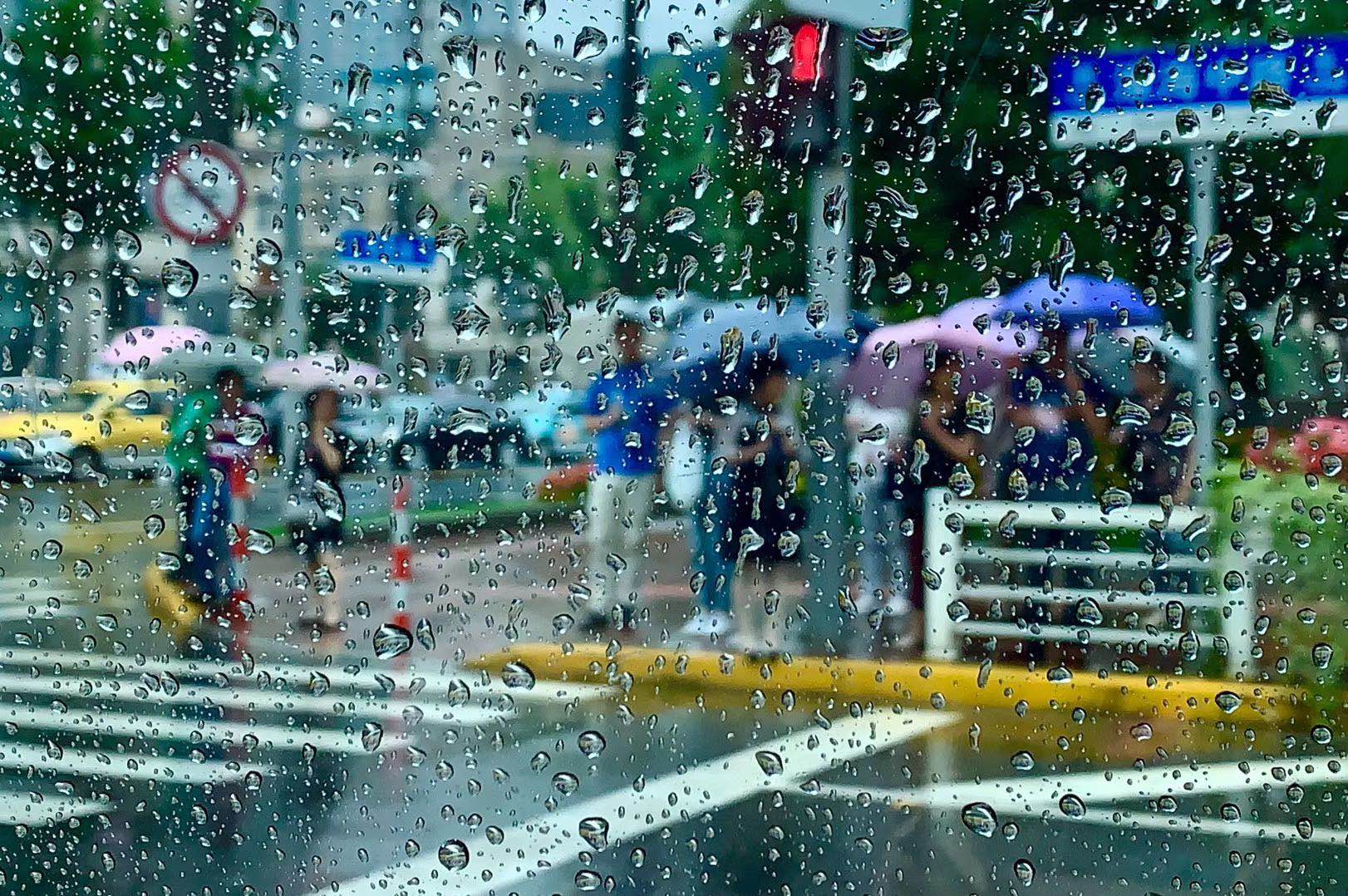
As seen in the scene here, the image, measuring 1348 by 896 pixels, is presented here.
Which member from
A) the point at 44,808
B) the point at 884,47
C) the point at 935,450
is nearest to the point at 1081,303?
the point at 935,450

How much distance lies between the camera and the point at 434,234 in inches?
58.6

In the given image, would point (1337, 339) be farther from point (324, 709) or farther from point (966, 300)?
point (324, 709)

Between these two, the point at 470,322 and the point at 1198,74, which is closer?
the point at 1198,74

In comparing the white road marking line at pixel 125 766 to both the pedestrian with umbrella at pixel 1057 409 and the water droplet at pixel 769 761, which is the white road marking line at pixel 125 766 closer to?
the water droplet at pixel 769 761

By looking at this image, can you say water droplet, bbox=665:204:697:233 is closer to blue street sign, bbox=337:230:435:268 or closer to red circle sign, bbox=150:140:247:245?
blue street sign, bbox=337:230:435:268

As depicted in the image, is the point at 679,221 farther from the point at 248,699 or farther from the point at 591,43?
the point at 248,699

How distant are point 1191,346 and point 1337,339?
14cm

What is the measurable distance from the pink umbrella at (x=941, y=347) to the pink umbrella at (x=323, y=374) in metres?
0.60

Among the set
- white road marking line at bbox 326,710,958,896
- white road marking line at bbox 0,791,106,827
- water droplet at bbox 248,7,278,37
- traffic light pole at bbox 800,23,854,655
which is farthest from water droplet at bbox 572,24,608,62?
white road marking line at bbox 0,791,106,827

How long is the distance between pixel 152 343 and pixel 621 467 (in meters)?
0.65

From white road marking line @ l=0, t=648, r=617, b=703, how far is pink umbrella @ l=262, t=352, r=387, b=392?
360mm

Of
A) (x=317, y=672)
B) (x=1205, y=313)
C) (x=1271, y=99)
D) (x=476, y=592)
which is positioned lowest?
(x=317, y=672)

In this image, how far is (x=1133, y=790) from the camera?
136 cm

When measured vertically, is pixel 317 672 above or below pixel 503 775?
above
